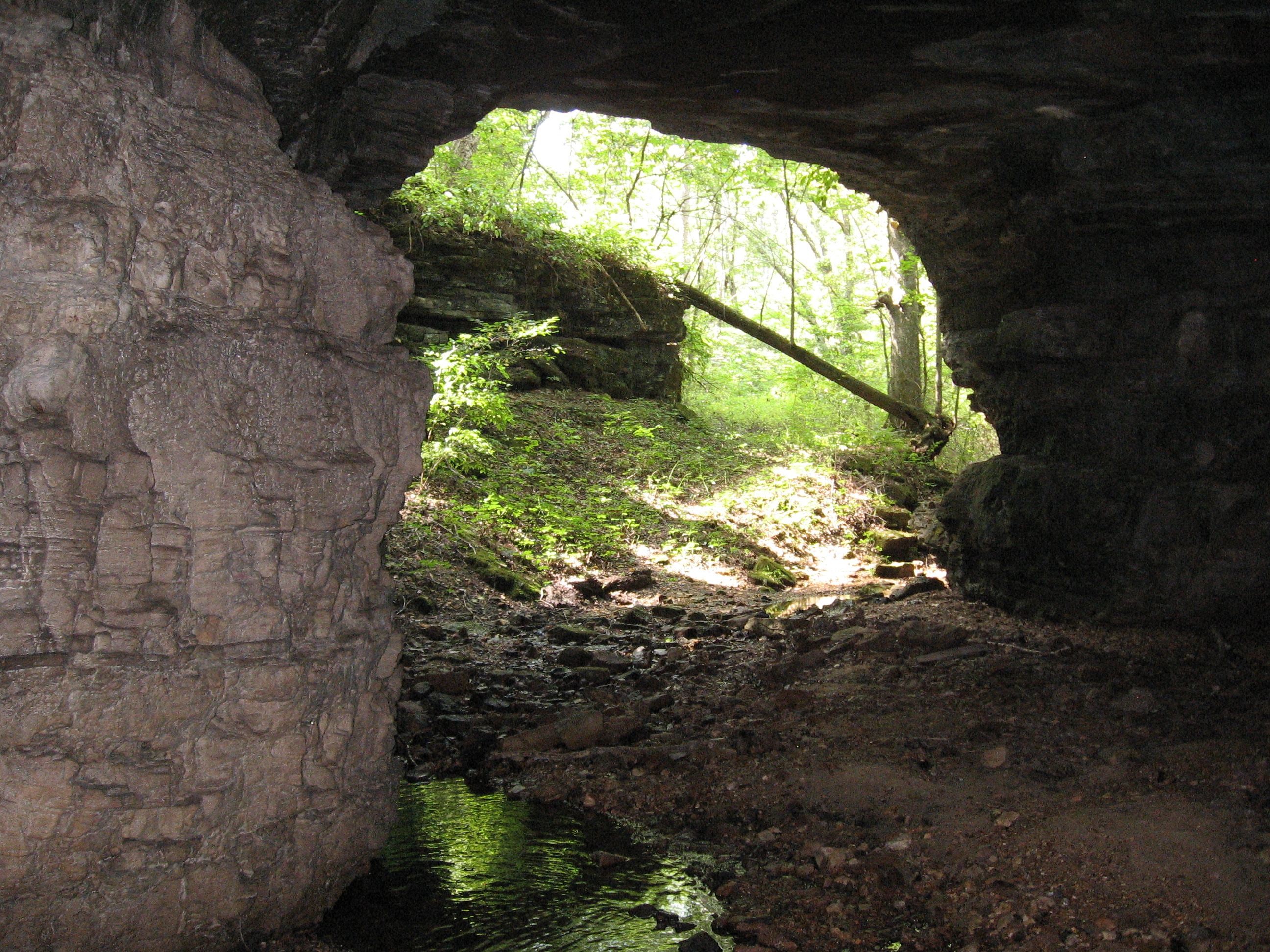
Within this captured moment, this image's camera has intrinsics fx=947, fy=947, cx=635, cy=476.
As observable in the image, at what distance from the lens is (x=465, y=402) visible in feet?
35.1

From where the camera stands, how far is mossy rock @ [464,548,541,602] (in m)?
9.02

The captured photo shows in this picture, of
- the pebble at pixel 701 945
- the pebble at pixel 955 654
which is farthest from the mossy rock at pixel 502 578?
the pebble at pixel 701 945

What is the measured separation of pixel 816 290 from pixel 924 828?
1889 cm

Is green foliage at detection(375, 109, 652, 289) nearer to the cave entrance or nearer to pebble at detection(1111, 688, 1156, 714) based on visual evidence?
the cave entrance

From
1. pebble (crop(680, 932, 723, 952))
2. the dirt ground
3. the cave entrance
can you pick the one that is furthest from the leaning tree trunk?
pebble (crop(680, 932, 723, 952))

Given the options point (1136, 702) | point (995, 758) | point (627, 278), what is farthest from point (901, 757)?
point (627, 278)

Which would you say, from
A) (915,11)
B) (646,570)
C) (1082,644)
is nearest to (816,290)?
(646,570)

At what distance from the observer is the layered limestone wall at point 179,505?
10.0 ft

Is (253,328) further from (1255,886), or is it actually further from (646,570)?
(646,570)

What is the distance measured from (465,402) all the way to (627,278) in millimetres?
4879

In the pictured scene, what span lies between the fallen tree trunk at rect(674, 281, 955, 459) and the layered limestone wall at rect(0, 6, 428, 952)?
35.5ft

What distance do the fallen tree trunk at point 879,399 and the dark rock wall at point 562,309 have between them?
1325 millimetres

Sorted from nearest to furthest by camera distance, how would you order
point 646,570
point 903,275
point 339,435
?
point 339,435 → point 646,570 → point 903,275

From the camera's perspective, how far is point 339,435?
383 centimetres
